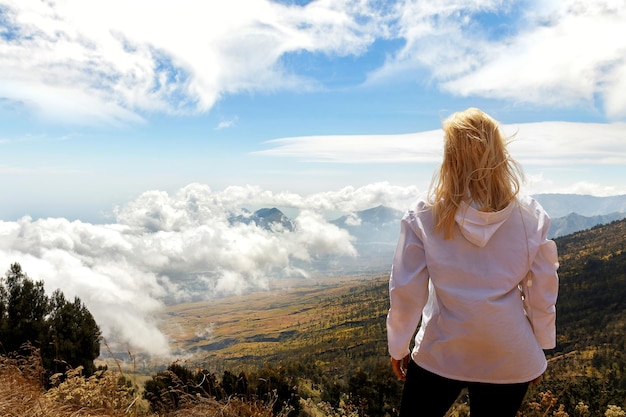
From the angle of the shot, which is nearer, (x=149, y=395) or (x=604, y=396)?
(x=149, y=395)

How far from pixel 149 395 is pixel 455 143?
420 centimetres

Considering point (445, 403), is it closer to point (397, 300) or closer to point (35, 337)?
point (397, 300)

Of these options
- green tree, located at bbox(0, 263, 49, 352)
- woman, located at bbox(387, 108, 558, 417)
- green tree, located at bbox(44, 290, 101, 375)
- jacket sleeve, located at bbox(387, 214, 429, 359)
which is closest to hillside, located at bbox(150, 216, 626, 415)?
woman, located at bbox(387, 108, 558, 417)

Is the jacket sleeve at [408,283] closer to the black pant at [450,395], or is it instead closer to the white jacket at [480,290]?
the white jacket at [480,290]

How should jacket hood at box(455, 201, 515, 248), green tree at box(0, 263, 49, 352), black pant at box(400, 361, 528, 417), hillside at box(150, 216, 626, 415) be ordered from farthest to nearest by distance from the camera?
hillside at box(150, 216, 626, 415), green tree at box(0, 263, 49, 352), black pant at box(400, 361, 528, 417), jacket hood at box(455, 201, 515, 248)

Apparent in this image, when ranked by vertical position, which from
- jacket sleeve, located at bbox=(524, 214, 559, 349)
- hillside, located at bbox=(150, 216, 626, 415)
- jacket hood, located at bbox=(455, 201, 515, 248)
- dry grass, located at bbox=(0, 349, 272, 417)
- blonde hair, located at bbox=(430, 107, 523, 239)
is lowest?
hillside, located at bbox=(150, 216, 626, 415)

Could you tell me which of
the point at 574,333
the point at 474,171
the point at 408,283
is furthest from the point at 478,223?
the point at 574,333

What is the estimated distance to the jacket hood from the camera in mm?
1946

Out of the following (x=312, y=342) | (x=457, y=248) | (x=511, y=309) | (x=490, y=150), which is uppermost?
(x=490, y=150)

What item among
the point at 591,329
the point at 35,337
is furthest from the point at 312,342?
the point at 35,337

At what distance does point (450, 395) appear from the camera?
2127mm

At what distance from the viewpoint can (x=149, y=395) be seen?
15.0ft

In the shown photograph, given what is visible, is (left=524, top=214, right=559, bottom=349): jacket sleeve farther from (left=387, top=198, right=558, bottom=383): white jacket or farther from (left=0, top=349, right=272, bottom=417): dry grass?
(left=0, top=349, right=272, bottom=417): dry grass

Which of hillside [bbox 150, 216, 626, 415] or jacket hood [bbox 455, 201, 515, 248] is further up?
jacket hood [bbox 455, 201, 515, 248]
